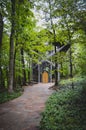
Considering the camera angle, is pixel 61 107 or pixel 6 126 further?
pixel 61 107

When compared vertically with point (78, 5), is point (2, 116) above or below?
below

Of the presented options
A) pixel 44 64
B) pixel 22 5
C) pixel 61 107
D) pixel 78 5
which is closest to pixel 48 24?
pixel 22 5

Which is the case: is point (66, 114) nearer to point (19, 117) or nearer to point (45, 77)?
point (19, 117)

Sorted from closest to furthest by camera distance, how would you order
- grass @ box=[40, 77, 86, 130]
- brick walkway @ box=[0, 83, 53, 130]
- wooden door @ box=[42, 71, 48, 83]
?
grass @ box=[40, 77, 86, 130], brick walkway @ box=[0, 83, 53, 130], wooden door @ box=[42, 71, 48, 83]

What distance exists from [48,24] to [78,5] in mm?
7951

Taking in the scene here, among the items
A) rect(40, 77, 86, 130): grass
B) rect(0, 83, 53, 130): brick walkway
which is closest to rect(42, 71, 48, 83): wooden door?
rect(40, 77, 86, 130): grass

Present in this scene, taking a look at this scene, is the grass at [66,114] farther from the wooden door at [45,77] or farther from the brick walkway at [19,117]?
the wooden door at [45,77]

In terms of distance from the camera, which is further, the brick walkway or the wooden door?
the wooden door

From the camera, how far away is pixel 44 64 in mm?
34062

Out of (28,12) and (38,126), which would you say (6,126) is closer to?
(38,126)

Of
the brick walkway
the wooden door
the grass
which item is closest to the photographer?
the grass

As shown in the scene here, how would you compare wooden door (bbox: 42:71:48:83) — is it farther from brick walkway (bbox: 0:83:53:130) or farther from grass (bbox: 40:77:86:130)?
brick walkway (bbox: 0:83:53:130)

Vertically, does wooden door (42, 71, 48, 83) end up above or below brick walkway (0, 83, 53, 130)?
above

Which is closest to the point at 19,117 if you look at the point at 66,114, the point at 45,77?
the point at 66,114
